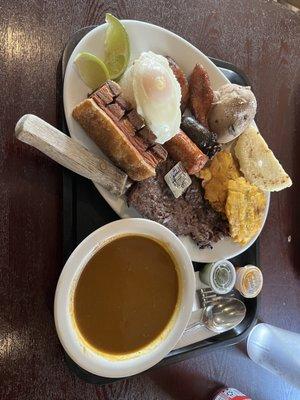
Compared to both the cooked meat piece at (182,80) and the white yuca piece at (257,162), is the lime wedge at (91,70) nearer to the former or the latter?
the cooked meat piece at (182,80)

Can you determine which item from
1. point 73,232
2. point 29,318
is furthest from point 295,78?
point 29,318

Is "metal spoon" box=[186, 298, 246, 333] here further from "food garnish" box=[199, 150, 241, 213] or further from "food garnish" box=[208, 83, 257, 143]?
"food garnish" box=[208, 83, 257, 143]

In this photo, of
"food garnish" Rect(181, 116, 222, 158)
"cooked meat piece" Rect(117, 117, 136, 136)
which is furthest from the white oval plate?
"food garnish" Rect(181, 116, 222, 158)

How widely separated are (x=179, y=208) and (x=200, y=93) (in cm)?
43

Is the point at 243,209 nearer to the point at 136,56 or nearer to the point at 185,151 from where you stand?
the point at 185,151

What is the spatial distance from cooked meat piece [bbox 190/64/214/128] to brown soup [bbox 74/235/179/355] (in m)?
0.54

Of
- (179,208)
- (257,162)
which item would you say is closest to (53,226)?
(179,208)

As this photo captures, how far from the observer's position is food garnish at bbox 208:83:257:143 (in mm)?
1624

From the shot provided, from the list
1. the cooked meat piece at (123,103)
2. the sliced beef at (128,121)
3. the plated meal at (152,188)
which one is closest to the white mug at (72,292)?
the plated meal at (152,188)

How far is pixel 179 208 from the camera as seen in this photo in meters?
1.56

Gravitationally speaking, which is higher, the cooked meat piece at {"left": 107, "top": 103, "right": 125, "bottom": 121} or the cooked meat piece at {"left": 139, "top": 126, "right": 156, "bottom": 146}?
Result: the cooked meat piece at {"left": 107, "top": 103, "right": 125, "bottom": 121}

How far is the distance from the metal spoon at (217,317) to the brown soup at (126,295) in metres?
0.19

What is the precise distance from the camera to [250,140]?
1.73m

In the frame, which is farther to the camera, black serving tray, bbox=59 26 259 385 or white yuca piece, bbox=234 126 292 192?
white yuca piece, bbox=234 126 292 192
